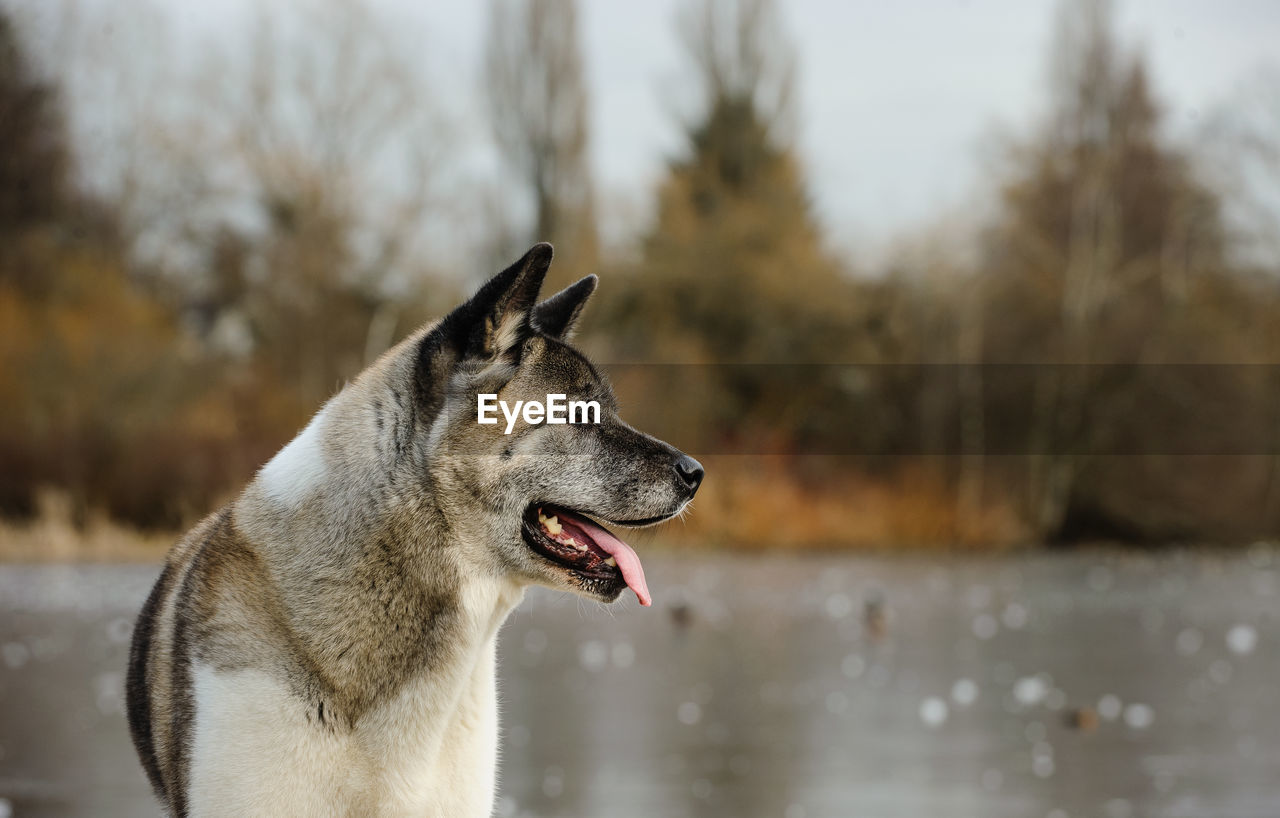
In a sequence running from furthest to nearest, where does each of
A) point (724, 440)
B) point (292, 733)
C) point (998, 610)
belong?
point (724, 440)
point (998, 610)
point (292, 733)

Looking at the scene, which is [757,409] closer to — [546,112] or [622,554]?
[546,112]

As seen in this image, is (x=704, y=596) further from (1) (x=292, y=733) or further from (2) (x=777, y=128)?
(2) (x=777, y=128)

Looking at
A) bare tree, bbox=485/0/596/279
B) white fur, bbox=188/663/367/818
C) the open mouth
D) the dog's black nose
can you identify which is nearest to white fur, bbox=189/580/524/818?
white fur, bbox=188/663/367/818

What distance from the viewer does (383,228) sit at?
3556 cm

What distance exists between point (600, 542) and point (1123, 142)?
30523mm

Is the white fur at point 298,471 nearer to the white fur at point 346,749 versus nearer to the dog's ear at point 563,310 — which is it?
the white fur at point 346,749

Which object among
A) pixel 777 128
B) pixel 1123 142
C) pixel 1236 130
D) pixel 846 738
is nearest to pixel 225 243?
pixel 777 128

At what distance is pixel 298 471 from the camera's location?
379 centimetres

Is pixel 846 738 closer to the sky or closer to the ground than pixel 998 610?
closer to the sky

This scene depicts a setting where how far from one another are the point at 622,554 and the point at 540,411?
0.45 meters

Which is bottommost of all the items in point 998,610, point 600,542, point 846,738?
point 998,610

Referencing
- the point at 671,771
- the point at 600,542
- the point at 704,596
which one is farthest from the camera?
the point at 704,596

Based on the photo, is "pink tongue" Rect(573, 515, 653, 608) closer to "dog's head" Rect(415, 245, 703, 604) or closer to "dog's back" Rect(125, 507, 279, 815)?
"dog's head" Rect(415, 245, 703, 604)

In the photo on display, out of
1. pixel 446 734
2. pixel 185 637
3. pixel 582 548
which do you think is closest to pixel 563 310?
pixel 582 548
